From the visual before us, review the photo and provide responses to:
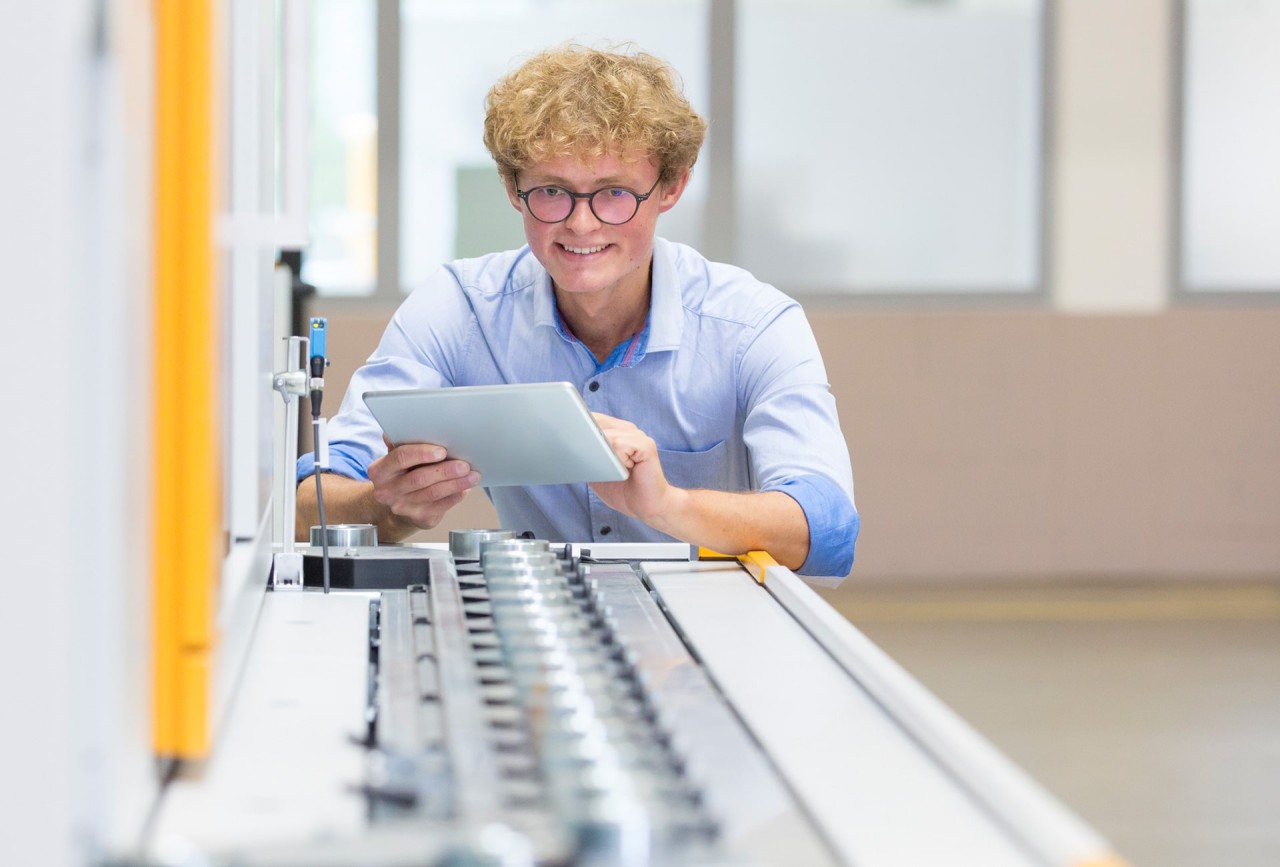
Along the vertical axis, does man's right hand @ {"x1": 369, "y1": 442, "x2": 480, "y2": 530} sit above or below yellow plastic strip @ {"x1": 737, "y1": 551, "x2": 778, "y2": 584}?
above

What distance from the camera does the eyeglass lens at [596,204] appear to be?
1777 millimetres

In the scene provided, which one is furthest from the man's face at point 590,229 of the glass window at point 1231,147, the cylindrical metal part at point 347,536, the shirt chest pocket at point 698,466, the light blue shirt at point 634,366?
the glass window at point 1231,147

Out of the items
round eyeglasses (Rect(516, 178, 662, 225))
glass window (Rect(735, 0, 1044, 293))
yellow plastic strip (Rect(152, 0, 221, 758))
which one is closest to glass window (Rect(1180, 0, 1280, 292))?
glass window (Rect(735, 0, 1044, 293))

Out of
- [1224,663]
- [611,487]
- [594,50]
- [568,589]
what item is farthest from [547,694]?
[1224,663]

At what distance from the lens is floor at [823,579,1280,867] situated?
8.69 feet

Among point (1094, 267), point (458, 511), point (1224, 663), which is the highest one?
point (1094, 267)

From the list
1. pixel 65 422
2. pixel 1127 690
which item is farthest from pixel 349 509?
pixel 1127 690

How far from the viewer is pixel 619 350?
6.45 feet

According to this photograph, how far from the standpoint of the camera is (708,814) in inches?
24.9

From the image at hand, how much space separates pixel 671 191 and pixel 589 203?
186 mm

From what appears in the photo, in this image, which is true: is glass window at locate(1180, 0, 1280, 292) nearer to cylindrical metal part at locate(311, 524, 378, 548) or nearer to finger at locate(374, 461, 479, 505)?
finger at locate(374, 461, 479, 505)

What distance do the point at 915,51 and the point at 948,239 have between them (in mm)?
684

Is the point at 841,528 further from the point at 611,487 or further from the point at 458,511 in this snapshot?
the point at 458,511

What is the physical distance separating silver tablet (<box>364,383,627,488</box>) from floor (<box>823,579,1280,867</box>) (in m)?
1.51
